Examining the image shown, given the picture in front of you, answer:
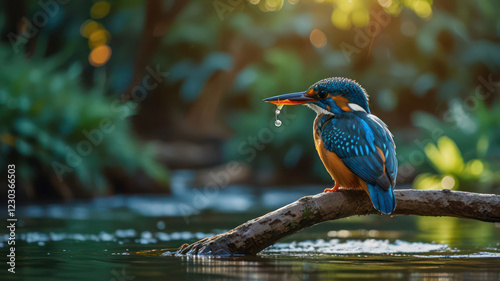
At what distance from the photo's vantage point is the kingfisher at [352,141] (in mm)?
4191

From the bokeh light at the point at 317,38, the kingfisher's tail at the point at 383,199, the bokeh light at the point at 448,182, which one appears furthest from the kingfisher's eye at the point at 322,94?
the bokeh light at the point at 317,38

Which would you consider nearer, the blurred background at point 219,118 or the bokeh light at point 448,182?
the blurred background at point 219,118

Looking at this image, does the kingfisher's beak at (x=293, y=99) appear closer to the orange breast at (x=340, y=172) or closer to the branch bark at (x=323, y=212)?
the orange breast at (x=340, y=172)

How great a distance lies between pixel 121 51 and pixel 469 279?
12.8 m

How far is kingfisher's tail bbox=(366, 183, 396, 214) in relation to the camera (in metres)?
4.10

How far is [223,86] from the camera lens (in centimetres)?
1683

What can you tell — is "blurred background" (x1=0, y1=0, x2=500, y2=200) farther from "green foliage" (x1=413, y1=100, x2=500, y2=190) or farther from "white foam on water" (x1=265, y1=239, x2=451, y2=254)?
"white foam on water" (x1=265, y1=239, x2=451, y2=254)

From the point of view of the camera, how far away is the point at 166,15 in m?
Answer: 14.6

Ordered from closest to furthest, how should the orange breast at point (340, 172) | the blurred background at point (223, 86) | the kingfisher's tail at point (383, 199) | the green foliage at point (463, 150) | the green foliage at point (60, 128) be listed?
the kingfisher's tail at point (383, 199), the orange breast at point (340, 172), the green foliage at point (60, 128), the blurred background at point (223, 86), the green foliage at point (463, 150)

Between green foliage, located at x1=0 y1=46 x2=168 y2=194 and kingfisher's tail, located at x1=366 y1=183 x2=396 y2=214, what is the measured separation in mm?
7110

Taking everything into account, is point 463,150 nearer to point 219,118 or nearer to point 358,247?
point 219,118

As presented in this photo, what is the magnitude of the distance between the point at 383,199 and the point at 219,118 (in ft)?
42.5

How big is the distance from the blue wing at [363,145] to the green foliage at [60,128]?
6.73 meters

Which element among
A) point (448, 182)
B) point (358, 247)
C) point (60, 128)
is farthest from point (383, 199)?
point (448, 182)
